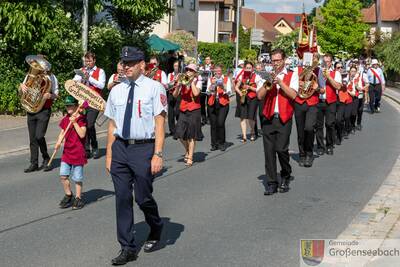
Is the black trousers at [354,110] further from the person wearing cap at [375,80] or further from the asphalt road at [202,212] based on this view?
the person wearing cap at [375,80]

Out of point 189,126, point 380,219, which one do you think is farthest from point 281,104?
point 189,126

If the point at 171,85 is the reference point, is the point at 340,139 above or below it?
below

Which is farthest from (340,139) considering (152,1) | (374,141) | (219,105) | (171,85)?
(152,1)

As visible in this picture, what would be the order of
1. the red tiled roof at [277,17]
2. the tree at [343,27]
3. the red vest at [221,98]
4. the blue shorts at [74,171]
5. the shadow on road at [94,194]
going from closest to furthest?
1. the blue shorts at [74,171]
2. the shadow on road at [94,194]
3. the red vest at [221,98]
4. the tree at [343,27]
5. the red tiled roof at [277,17]

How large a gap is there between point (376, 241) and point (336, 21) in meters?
58.8

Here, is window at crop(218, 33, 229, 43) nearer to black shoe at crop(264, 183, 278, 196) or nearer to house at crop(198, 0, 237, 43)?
house at crop(198, 0, 237, 43)

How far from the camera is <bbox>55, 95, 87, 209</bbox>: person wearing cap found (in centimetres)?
809

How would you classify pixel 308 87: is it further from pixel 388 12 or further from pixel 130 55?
pixel 388 12

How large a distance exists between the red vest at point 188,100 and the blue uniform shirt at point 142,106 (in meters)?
5.65

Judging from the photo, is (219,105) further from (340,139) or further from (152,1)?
(152,1)

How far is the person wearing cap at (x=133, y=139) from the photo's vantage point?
19.0 ft

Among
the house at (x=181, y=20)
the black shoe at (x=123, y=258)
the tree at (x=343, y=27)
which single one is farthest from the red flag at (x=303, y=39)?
the tree at (x=343, y=27)

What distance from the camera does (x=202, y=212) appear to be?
7.85 m

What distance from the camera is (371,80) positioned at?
74.5 ft
